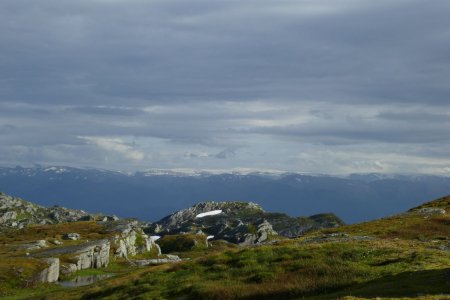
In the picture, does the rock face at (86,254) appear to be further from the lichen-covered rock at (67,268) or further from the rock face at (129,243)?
the rock face at (129,243)

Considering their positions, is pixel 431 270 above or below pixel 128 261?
above

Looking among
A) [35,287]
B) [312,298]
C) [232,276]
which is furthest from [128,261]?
[312,298]

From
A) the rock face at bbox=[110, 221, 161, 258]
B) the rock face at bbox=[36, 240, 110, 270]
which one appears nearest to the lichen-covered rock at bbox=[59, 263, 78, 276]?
the rock face at bbox=[36, 240, 110, 270]

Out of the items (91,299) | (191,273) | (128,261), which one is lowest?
(128,261)

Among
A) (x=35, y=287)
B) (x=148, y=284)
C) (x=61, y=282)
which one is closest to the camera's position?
(x=148, y=284)

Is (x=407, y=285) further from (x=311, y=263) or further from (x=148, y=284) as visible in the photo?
(x=148, y=284)

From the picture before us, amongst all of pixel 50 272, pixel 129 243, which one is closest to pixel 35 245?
pixel 129 243

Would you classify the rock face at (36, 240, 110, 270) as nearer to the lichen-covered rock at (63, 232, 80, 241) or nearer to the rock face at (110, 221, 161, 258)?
the rock face at (110, 221, 161, 258)

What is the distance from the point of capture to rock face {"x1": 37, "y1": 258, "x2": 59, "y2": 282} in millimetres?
102062

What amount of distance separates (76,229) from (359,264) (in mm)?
174028

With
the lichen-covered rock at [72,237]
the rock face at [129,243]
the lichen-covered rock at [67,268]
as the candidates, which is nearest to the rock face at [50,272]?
the lichen-covered rock at [67,268]

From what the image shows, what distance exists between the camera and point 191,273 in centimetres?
4878

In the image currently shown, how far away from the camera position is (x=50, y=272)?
105m

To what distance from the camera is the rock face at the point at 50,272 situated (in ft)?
335
